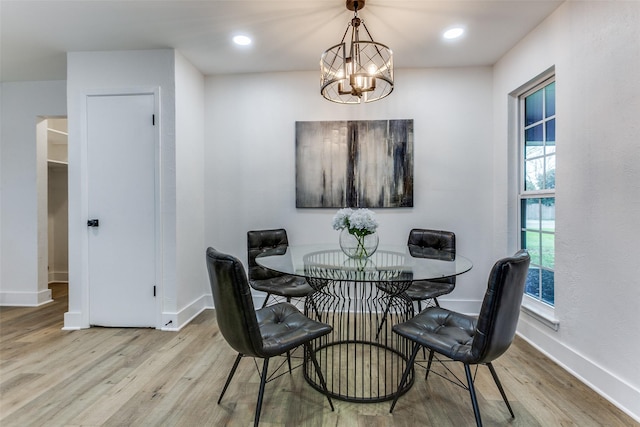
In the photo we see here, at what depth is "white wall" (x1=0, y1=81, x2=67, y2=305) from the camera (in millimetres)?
3352

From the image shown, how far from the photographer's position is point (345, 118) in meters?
3.11

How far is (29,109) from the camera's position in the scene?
11.0ft

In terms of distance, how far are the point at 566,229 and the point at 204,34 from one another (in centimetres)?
317

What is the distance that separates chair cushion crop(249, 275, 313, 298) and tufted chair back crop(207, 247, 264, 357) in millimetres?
900

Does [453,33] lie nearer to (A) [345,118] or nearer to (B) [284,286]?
(A) [345,118]

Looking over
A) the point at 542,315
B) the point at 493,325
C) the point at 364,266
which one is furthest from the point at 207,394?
the point at 542,315

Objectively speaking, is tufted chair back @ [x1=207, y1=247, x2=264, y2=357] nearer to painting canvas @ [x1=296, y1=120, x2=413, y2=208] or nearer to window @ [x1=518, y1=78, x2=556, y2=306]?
painting canvas @ [x1=296, y1=120, x2=413, y2=208]

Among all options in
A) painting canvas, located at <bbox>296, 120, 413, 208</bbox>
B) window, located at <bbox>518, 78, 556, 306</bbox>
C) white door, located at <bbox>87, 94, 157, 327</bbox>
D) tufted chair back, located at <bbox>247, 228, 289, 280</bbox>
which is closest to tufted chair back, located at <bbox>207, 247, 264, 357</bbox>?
tufted chair back, located at <bbox>247, 228, 289, 280</bbox>

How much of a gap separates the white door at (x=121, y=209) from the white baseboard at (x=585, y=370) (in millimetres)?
3314

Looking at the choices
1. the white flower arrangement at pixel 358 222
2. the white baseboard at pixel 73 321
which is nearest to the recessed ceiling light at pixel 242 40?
the white flower arrangement at pixel 358 222

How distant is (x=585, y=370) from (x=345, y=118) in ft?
9.09

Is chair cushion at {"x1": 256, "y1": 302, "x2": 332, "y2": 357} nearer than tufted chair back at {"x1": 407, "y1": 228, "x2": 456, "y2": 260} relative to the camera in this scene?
Yes

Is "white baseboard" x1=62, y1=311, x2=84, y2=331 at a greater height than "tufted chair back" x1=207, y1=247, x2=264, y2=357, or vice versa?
"tufted chair back" x1=207, y1=247, x2=264, y2=357

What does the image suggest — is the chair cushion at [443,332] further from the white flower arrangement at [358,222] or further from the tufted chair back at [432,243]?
the tufted chair back at [432,243]
